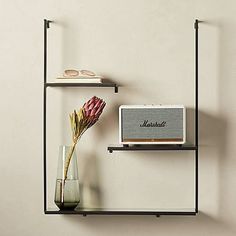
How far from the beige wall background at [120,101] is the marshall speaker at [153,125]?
0.15m

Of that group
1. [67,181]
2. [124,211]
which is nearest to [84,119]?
[67,181]

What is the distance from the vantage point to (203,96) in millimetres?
2832

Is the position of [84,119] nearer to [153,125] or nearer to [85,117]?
[85,117]

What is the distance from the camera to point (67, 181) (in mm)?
2748

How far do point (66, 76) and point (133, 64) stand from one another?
1.00 feet

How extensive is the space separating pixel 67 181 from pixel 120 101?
418 millimetres

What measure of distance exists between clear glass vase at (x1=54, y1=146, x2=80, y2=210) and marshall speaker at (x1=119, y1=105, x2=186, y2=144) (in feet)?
0.79

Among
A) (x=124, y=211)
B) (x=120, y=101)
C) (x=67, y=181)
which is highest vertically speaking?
(x=120, y=101)

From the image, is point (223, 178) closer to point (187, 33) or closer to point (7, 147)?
point (187, 33)

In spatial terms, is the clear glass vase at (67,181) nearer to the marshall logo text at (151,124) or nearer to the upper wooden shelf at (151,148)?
the upper wooden shelf at (151,148)

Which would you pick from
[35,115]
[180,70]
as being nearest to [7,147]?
[35,115]

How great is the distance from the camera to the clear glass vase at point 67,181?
9.01 feet

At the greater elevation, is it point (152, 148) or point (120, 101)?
point (120, 101)

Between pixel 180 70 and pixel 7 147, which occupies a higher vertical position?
pixel 180 70
